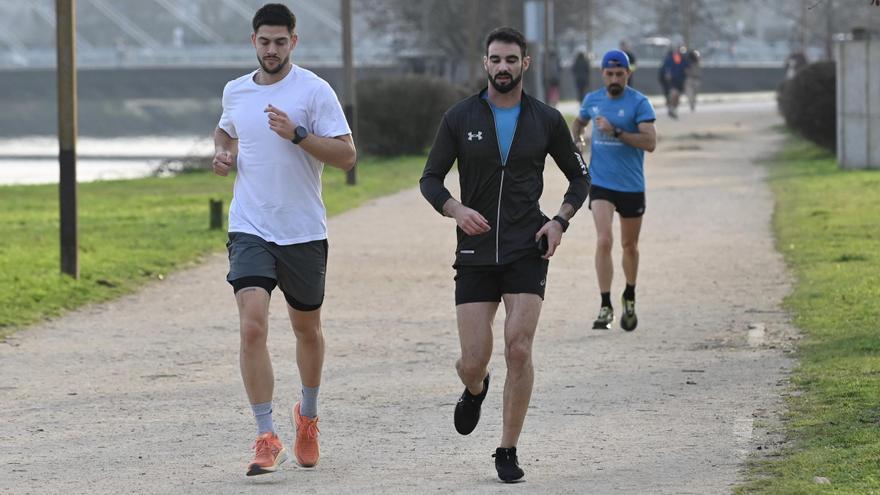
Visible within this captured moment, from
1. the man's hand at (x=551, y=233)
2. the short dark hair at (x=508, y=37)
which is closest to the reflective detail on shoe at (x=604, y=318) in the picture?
the man's hand at (x=551, y=233)

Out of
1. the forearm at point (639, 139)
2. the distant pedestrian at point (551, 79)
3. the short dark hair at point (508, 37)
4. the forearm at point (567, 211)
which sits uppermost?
the distant pedestrian at point (551, 79)

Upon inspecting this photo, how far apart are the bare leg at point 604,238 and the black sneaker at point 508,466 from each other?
14.6 ft

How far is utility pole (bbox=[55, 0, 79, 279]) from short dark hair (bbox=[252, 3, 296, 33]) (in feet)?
23.4

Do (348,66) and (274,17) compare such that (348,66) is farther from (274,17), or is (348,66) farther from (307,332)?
(274,17)

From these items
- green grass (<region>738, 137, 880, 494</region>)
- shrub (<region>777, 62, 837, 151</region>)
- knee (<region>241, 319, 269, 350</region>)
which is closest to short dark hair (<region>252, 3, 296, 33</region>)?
knee (<region>241, 319, 269, 350</region>)

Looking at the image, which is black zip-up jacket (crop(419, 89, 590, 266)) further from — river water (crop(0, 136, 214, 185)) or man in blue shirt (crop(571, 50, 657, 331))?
river water (crop(0, 136, 214, 185))

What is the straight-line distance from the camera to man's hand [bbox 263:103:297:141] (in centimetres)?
676

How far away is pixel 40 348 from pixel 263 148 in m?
4.24

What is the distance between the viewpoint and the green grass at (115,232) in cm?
1332

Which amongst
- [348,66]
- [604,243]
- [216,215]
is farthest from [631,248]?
[348,66]

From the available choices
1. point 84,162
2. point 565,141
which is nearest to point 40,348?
point 565,141

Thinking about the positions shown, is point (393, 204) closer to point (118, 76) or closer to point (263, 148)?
point (263, 148)

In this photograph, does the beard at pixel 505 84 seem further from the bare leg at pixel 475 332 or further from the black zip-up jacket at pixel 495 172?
the bare leg at pixel 475 332

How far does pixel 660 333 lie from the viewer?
11.2 m
